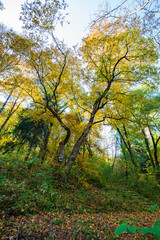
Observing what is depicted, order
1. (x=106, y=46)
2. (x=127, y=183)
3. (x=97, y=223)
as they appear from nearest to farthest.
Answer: (x=97, y=223), (x=106, y=46), (x=127, y=183)

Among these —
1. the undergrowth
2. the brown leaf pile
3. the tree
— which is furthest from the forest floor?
the tree

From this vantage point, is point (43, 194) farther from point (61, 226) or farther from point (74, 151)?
point (74, 151)

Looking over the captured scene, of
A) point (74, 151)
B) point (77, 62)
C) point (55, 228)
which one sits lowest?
point (55, 228)

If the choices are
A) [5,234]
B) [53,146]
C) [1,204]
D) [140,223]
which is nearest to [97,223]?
[140,223]

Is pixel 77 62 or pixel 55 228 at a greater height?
pixel 77 62

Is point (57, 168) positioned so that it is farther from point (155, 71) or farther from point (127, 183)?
point (155, 71)

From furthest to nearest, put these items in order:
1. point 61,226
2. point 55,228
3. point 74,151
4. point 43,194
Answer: point 74,151 → point 43,194 → point 61,226 → point 55,228

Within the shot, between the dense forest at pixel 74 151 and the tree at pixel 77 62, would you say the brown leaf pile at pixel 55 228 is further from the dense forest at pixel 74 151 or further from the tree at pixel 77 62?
the tree at pixel 77 62

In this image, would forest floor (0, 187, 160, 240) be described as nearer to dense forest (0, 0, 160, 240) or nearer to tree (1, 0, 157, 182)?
dense forest (0, 0, 160, 240)

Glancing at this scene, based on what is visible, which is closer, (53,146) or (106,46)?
(106,46)

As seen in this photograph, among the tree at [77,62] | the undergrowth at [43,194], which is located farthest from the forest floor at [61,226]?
the tree at [77,62]

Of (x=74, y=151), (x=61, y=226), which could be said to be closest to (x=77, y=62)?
Answer: (x=74, y=151)

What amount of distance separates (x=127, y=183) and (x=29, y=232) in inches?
364

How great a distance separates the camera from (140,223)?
12.8 feet
